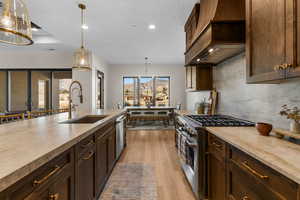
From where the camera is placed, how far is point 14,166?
28.7 inches

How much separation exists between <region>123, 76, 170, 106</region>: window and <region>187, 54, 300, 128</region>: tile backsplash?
5204 millimetres

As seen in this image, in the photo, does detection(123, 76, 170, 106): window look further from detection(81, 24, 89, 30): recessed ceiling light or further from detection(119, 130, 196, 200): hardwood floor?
detection(81, 24, 89, 30): recessed ceiling light

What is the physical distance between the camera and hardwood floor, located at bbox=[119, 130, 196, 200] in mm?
2186

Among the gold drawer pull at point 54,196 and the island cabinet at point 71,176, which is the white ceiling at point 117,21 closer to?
the island cabinet at point 71,176

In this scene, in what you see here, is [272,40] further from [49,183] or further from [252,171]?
[49,183]

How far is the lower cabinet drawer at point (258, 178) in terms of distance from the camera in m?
0.78

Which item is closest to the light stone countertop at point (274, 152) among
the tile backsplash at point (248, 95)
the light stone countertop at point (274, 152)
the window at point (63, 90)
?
the light stone countertop at point (274, 152)

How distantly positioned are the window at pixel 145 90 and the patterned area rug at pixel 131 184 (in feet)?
17.9

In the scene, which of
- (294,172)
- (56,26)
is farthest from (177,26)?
(294,172)

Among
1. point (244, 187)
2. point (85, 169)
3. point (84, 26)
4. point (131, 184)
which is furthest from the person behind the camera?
point (84, 26)

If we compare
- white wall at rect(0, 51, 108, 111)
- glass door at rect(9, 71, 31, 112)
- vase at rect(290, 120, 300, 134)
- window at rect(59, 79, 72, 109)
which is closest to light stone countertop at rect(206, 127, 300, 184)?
vase at rect(290, 120, 300, 134)

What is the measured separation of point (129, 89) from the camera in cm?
834

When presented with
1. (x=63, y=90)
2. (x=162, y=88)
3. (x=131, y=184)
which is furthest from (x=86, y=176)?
(x=162, y=88)

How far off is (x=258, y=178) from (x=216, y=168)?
2.30 feet
